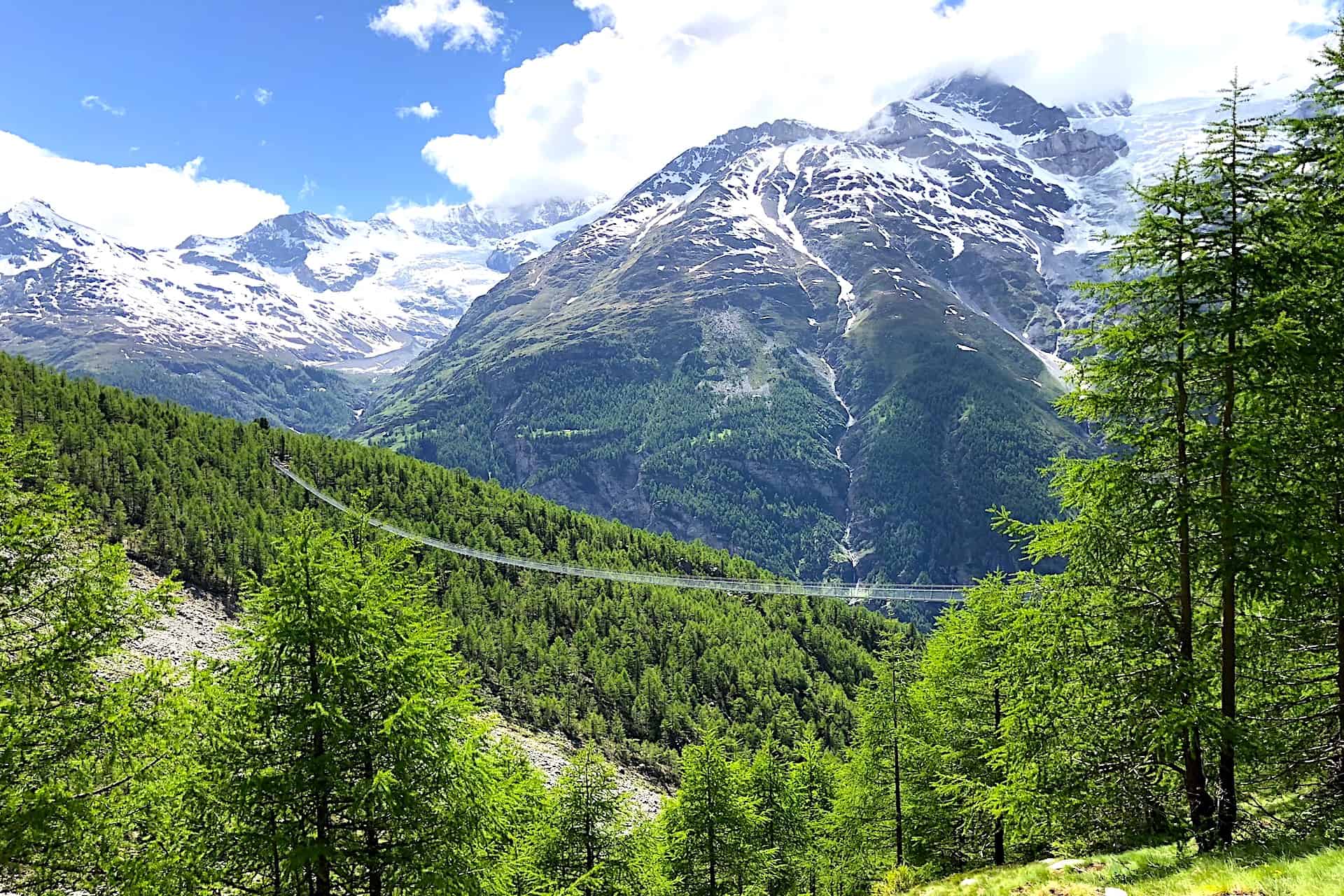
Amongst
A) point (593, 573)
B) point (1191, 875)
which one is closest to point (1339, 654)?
point (1191, 875)

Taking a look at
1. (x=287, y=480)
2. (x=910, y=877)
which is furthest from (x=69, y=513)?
(x=287, y=480)

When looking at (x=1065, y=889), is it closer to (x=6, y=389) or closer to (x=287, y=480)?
(x=287, y=480)

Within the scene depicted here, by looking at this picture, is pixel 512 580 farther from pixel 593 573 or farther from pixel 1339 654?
pixel 1339 654

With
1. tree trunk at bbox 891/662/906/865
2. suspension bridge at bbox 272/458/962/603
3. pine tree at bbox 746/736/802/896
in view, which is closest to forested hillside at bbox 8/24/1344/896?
tree trunk at bbox 891/662/906/865

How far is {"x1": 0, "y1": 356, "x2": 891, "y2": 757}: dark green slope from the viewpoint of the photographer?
7331cm

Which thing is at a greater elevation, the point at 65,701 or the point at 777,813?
the point at 65,701

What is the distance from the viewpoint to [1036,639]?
13109mm

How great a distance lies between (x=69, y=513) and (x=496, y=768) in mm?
9008

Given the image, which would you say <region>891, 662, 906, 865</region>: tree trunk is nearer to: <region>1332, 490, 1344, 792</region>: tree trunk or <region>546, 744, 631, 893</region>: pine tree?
<region>546, 744, 631, 893</region>: pine tree

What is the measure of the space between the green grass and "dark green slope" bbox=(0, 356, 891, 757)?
59444 mm

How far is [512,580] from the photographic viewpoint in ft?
341

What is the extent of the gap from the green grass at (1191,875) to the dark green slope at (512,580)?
5944cm

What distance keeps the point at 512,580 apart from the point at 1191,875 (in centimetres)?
9925

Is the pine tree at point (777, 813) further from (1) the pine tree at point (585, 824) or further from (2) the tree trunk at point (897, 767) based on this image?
(1) the pine tree at point (585, 824)
